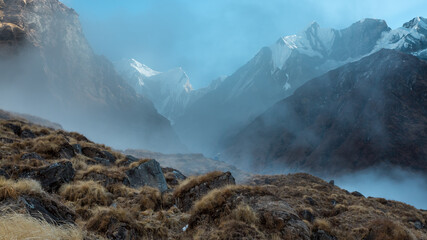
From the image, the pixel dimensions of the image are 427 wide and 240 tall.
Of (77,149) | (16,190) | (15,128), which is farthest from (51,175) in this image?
(15,128)

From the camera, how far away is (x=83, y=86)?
163 m

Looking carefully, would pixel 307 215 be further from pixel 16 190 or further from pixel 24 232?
pixel 24 232

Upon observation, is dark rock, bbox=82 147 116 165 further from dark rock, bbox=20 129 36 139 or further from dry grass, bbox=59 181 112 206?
dry grass, bbox=59 181 112 206

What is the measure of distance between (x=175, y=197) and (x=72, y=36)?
18098cm

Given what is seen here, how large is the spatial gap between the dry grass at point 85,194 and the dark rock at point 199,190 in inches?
121

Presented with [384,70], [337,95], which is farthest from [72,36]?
[384,70]

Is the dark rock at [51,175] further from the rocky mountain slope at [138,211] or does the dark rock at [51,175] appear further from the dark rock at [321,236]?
the dark rock at [321,236]

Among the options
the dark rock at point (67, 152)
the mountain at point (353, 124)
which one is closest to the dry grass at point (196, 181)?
the dark rock at point (67, 152)

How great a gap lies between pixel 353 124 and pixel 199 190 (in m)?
158

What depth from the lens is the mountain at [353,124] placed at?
12678 centimetres

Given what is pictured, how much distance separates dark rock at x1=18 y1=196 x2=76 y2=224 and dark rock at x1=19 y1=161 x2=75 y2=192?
5.05m

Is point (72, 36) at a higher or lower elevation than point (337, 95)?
lower

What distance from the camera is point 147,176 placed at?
16.3 meters

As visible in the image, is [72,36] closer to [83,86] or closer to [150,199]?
[83,86]
